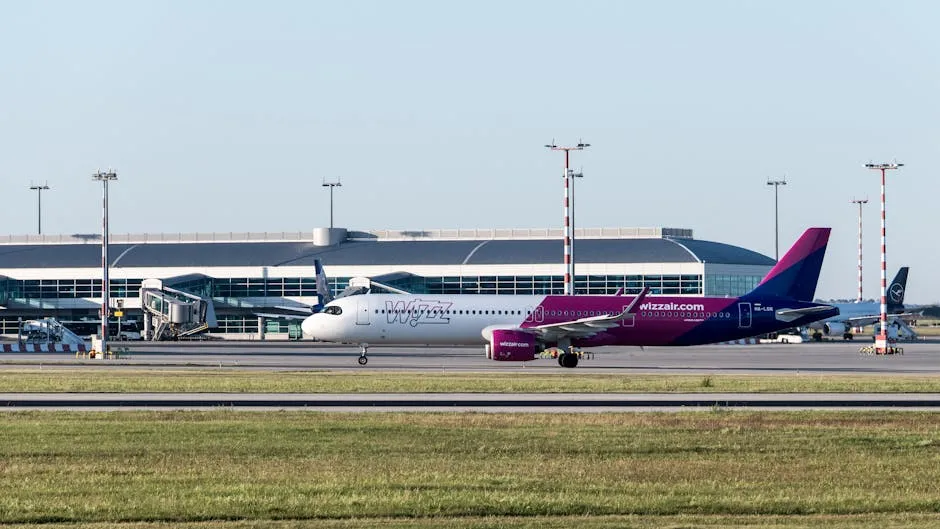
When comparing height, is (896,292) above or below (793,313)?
above

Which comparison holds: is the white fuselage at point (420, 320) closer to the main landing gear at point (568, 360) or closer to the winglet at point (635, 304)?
the main landing gear at point (568, 360)

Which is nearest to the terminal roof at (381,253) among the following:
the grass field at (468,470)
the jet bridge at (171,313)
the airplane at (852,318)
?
the jet bridge at (171,313)

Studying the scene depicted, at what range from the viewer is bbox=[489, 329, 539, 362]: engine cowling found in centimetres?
6228

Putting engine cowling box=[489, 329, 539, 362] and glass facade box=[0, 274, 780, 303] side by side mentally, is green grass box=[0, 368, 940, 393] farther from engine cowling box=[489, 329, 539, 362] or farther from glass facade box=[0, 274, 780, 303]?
glass facade box=[0, 274, 780, 303]

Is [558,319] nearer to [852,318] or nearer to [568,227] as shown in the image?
[568,227]

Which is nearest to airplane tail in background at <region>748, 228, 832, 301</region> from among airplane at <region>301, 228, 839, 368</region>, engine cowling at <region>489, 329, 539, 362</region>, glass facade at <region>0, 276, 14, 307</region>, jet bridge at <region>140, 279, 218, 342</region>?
airplane at <region>301, 228, 839, 368</region>

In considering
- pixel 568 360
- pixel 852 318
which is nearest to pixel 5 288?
pixel 852 318

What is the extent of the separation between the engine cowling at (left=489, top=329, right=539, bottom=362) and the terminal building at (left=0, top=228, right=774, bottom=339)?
65886mm

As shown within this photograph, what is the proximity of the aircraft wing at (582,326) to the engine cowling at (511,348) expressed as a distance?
1294mm

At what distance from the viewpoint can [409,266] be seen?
13462cm

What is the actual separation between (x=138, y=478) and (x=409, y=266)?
368 ft

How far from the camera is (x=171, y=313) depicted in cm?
12188

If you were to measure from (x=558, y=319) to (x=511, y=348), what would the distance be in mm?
3353

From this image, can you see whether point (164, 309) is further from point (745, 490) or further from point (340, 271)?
point (745, 490)
